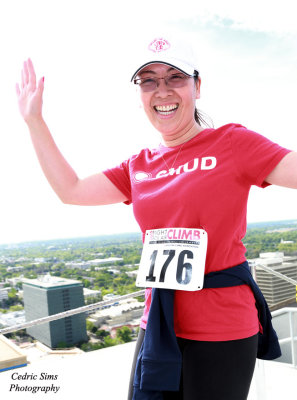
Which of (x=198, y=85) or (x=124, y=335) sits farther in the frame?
(x=124, y=335)

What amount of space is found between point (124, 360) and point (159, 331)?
8.43ft

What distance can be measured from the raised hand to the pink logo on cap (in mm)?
306

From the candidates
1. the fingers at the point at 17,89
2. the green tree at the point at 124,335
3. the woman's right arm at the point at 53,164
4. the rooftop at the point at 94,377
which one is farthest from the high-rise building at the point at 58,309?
the fingers at the point at 17,89

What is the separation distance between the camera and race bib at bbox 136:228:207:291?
82 centimetres

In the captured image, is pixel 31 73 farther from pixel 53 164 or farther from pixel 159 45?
pixel 159 45

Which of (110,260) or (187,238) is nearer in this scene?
(187,238)

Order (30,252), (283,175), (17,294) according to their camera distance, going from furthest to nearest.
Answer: (30,252) → (17,294) → (283,175)

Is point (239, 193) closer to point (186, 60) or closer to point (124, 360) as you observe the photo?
point (186, 60)

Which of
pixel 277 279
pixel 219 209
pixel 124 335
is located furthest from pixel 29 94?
pixel 124 335

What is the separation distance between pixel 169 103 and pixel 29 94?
36 cm

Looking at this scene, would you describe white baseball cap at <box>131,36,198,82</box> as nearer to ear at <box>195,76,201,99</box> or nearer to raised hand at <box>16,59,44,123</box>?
ear at <box>195,76,201,99</box>

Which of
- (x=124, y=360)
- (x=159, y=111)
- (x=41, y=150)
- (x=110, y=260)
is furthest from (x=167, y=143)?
(x=110, y=260)

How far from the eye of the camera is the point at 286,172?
773 millimetres

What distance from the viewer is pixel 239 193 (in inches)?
32.4
